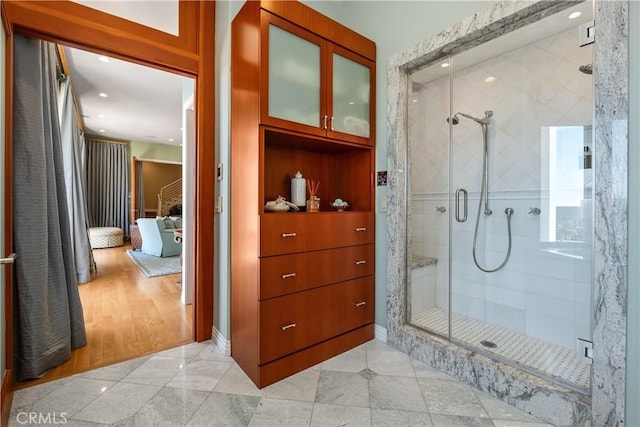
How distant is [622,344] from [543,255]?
1183 mm

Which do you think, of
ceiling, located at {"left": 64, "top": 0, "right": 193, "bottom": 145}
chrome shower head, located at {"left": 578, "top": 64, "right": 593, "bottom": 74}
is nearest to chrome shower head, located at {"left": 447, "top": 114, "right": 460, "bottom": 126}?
chrome shower head, located at {"left": 578, "top": 64, "right": 593, "bottom": 74}

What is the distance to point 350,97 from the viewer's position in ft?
7.07

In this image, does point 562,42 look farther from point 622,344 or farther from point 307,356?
point 307,356

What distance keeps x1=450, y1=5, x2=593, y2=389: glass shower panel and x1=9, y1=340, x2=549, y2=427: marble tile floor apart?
429mm

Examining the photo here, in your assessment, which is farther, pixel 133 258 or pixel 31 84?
pixel 133 258

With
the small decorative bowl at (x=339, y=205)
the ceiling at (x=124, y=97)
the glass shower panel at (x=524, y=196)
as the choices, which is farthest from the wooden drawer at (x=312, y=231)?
the ceiling at (x=124, y=97)

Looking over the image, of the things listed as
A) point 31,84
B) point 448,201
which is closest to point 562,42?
point 448,201

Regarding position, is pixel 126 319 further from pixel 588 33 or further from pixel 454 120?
pixel 588 33

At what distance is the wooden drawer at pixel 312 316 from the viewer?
68.5 inches

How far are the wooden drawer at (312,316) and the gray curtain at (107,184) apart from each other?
312 inches

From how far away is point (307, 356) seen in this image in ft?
6.26

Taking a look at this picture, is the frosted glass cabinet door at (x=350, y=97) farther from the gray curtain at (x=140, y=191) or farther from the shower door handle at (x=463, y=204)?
the gray curtain at (x=140, y=191)

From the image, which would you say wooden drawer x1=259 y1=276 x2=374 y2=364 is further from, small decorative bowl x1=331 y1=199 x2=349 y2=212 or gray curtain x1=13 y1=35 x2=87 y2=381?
gray curtain x1=13 y1=35 x2=87 y2=381

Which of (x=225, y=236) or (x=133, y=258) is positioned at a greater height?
(x=225, y=236)
